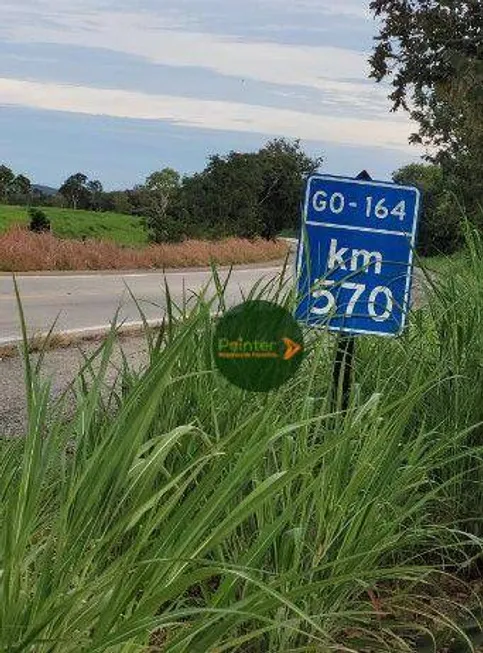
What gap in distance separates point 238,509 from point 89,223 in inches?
2648

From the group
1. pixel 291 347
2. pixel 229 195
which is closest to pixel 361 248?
pixel 291 347

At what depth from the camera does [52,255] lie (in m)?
26.7

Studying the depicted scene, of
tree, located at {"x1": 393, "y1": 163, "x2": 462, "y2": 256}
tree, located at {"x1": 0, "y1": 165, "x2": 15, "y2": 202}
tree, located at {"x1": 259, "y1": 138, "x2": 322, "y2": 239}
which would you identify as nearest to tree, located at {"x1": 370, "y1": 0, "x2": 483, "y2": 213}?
tree, located at {"x1": 393, "y1": 163, "x2": 462, "y2": 256}

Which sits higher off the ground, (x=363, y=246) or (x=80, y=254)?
(x=363, y=246)

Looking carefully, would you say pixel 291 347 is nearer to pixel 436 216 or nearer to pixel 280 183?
A: pixel 436 216

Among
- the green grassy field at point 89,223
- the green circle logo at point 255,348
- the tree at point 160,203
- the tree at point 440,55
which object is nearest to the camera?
the green circle logo at point 255,348

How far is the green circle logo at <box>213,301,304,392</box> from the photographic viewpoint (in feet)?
10.5

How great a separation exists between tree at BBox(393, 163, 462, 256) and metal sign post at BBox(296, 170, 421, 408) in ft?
0.58

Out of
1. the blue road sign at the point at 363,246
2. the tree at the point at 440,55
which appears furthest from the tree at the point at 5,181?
the blue road sign at the point at 363,246

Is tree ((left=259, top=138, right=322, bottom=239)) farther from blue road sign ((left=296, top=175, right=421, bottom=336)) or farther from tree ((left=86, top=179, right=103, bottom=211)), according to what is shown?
blue road sign ((left=296, top=175, right=421, bottom=336))

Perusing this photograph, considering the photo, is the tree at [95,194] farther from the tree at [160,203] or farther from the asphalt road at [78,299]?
the asphalt road at [78,299]

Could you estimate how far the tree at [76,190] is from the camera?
98.9 metres

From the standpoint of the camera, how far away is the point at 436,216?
108ft

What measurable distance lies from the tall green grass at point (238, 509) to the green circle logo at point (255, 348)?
0.37 ft
